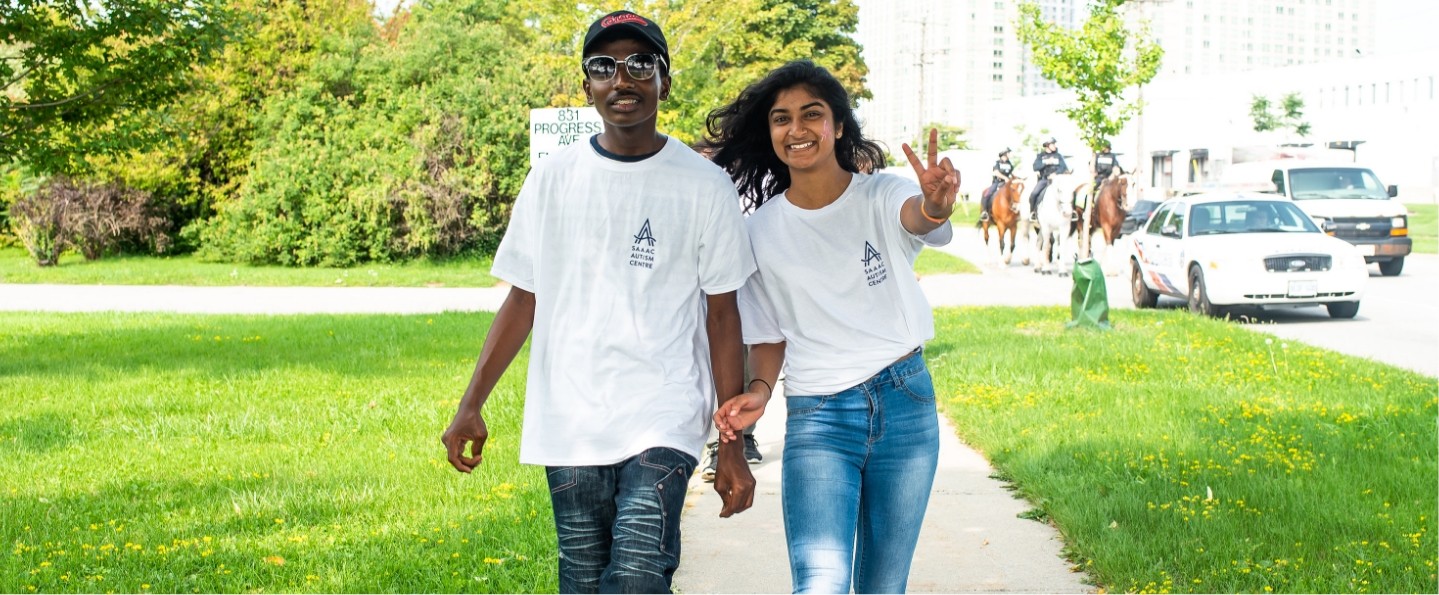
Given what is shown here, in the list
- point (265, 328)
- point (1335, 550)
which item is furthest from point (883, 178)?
point (265, 328)

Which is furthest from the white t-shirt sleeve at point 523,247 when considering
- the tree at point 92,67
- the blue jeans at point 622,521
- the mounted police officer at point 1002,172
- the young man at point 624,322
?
the mounted police officer at point 1002,172

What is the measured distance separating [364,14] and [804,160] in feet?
94.5

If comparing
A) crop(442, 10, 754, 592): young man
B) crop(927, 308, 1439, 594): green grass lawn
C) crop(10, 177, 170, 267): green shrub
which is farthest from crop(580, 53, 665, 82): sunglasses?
crop(10, 177, 170, 267): green shrub

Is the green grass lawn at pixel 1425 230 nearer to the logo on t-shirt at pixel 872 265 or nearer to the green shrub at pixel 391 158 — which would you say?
the green shrub at pixel 391 158

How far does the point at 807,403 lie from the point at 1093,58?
25256mm

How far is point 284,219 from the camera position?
26.5 m

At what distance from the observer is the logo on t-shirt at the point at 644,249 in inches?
136

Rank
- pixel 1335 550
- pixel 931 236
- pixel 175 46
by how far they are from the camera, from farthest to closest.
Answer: pixel 175 46
pixel 1335 550
pixel 931 236

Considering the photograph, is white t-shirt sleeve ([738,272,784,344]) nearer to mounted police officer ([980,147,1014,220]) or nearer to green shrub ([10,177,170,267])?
mounted police officer ([980,147,1014,220])

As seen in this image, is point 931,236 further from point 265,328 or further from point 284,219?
point 284,219

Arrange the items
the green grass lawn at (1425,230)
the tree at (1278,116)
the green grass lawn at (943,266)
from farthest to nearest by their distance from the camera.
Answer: the tree at (1278,116), the green grass lawn at (1425,230), the green grass lawn at (943,266)

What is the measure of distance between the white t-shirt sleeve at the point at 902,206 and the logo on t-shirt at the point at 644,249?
66 centimetres

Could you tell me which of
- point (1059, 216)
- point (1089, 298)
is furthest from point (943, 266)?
point (1089, 298)

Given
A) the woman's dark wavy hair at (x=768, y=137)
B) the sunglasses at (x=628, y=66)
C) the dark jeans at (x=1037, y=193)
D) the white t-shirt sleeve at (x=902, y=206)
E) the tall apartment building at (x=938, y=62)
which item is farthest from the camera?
the tall apartment building at (x=938, y=62)
